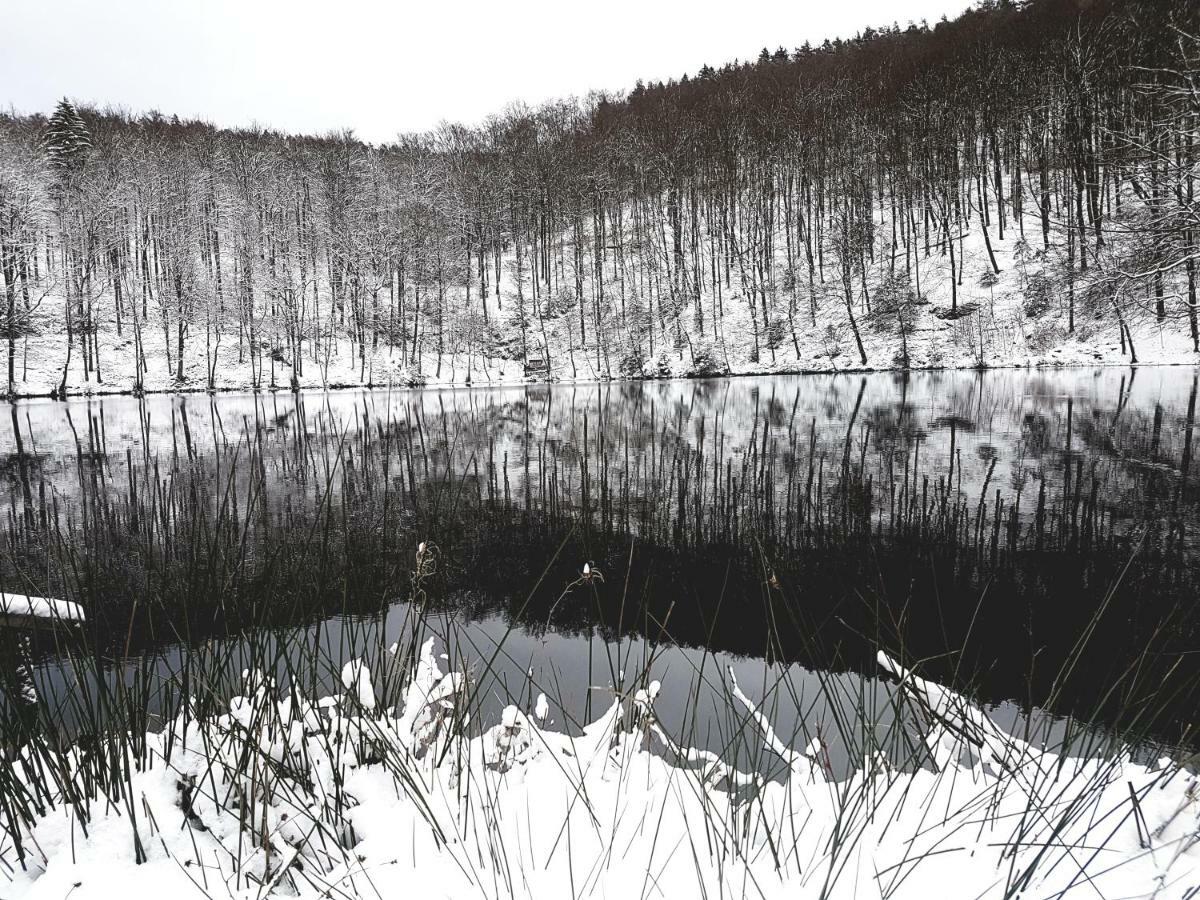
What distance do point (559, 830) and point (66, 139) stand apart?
217ft

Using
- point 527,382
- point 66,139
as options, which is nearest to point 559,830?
point 527,382

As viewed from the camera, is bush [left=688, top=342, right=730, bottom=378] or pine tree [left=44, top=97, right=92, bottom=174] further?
pine tree [left=44, top=97, right=92, bottom=174]

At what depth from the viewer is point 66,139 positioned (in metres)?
48.8

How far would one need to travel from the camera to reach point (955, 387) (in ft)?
86.6

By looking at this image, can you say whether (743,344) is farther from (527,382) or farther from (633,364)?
(527,382)

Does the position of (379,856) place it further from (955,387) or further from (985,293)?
(985,293)

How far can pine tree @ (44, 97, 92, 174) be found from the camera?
4712 cm

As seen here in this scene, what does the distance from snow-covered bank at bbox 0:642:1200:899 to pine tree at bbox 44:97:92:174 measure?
60427 millimetres

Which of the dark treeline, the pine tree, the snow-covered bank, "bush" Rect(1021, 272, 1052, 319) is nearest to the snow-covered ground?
"bush" Rect(1021, 272, 1052, 319)

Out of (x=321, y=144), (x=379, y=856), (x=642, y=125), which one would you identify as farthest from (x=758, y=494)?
(x=321, y=144)

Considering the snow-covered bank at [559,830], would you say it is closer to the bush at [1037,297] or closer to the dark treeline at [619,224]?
the dark treeline at [619,224]

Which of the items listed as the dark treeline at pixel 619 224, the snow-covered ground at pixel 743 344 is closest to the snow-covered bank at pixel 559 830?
the snow-covered ground at pixel 743 344

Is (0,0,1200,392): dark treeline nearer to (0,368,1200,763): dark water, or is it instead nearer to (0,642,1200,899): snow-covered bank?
(0,368,1200,763): dark water

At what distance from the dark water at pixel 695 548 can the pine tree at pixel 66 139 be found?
41045 mm
